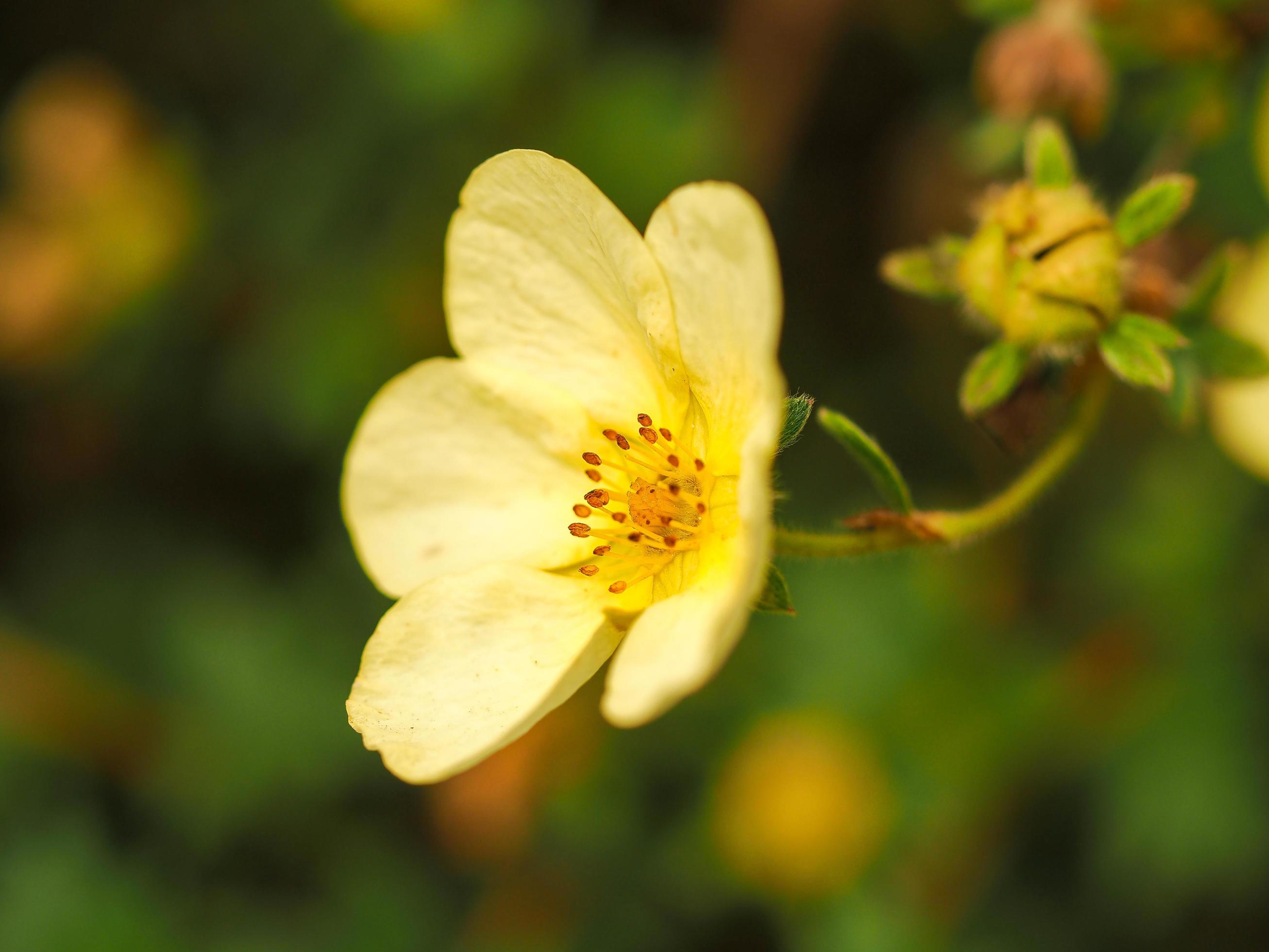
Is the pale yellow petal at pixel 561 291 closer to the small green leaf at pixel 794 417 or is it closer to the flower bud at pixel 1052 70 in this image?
the small green leaf at pixel 794 417

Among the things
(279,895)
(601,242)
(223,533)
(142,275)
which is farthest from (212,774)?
(601,242)

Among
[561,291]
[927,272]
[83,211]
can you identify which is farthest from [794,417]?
[83,211]

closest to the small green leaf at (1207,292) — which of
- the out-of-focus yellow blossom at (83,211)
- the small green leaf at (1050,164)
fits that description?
the small green leaf at (1050,164)

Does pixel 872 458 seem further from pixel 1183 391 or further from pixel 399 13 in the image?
pixel 399 13

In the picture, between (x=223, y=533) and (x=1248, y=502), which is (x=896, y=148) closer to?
(x=1248, y=502)

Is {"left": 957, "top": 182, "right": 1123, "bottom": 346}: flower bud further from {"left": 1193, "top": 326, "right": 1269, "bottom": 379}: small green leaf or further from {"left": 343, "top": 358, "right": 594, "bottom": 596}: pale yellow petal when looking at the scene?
{"left": 343, "top": 358, "right": 594, "bottom": 596}: pale yellow petal

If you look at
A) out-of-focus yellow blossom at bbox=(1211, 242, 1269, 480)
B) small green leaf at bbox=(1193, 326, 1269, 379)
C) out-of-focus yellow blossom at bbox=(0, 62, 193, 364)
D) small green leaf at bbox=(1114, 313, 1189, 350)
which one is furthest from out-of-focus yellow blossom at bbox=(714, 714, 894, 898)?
out-of-focus yellow blossom at bbox=(0, 62, 193, 364)
